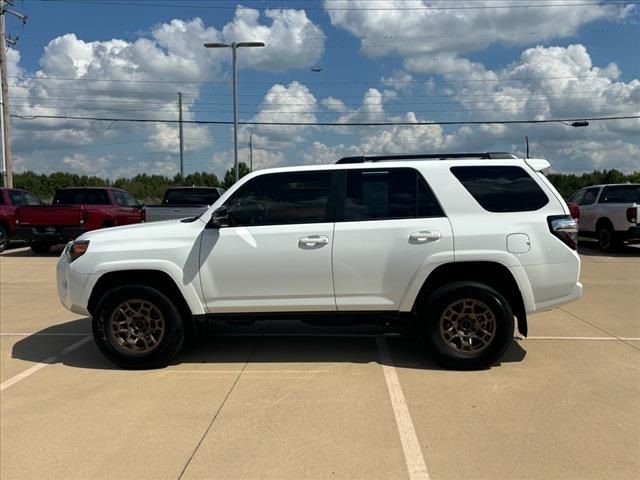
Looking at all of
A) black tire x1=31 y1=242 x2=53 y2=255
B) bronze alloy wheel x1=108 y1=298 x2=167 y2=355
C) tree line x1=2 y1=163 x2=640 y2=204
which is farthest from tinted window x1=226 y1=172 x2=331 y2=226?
tree line x1=2 y1=163 x2=640 y2=204

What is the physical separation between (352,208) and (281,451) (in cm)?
231

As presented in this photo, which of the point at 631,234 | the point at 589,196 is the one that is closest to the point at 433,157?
the point at 631,234

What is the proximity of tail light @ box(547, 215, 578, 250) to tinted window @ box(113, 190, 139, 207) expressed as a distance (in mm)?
13385

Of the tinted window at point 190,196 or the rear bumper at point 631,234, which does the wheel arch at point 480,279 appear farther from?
the tinted window at point 190,196

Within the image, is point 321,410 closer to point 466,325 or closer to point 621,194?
→ point 466,325

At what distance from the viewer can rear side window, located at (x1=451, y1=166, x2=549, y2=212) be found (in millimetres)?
5012

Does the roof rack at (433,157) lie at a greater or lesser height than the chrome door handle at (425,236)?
greater

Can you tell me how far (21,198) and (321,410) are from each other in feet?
49.6

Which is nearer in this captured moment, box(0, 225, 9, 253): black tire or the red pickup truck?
the red pickup truck

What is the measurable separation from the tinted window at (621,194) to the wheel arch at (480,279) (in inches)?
450

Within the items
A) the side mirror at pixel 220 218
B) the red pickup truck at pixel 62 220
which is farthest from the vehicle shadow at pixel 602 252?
the side mirror at pixel 220 218

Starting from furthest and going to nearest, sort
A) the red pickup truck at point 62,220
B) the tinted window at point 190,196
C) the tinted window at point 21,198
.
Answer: the tinted window at point 21,198
the tinted window at point 190,196
the red pickup truck at point 62,220

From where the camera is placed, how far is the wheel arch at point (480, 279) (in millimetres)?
4980

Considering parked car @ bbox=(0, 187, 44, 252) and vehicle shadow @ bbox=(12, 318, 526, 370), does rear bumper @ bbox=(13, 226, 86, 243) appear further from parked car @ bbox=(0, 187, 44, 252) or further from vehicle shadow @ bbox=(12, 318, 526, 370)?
vehicle shadow @ bbox=(12, 318, 526, 370)
